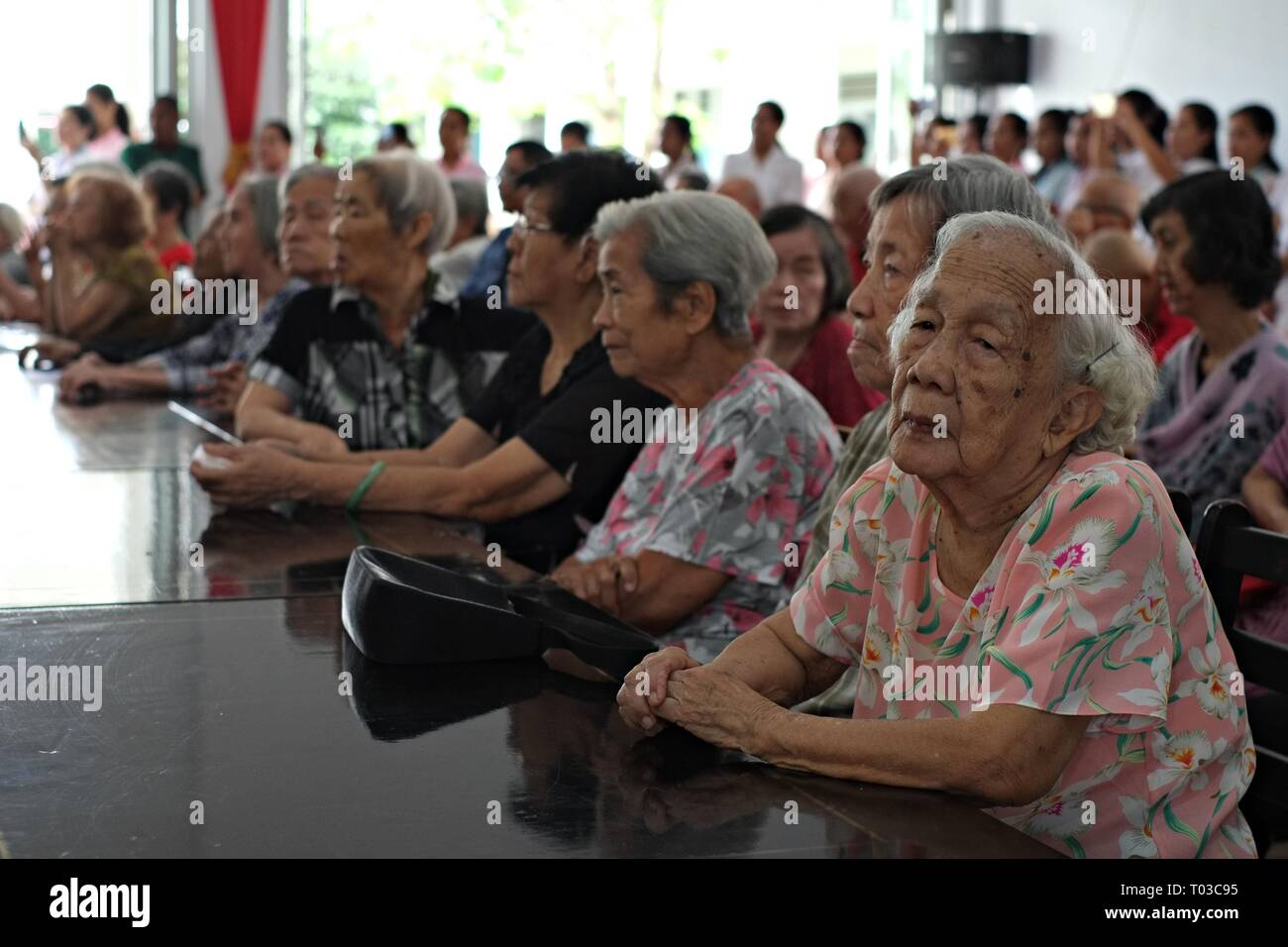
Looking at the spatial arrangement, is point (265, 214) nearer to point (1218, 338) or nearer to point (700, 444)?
point (700, 444)

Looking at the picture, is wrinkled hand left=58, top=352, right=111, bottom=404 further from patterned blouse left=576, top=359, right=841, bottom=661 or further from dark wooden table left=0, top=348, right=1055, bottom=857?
patterned blouse left=576, top=359, right=841, bottom=661

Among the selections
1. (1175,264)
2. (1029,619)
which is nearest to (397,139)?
(1175,264)

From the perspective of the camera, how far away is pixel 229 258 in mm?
4453

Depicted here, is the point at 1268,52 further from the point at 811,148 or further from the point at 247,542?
the point at 247,542

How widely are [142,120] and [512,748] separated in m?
11.0

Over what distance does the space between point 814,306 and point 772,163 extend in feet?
20.3

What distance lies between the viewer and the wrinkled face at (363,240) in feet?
11.3

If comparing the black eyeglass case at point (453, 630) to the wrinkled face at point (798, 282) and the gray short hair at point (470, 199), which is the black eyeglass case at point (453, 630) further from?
the gray short hair at point (470, 199)

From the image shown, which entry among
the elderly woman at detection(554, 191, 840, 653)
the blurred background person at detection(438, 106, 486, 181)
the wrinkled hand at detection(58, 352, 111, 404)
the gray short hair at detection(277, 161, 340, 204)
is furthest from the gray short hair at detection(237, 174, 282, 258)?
the blurred background person at detection(438, 106, 486, 181)

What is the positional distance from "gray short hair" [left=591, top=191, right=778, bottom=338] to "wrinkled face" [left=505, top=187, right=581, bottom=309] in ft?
1.40

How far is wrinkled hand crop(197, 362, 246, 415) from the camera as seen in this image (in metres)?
4.04

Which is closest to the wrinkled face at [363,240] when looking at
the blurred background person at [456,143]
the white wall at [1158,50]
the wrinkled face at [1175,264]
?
the wrinkled face at [1175,264]

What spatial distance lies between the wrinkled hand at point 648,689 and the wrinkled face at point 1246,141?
6505 millimetres
